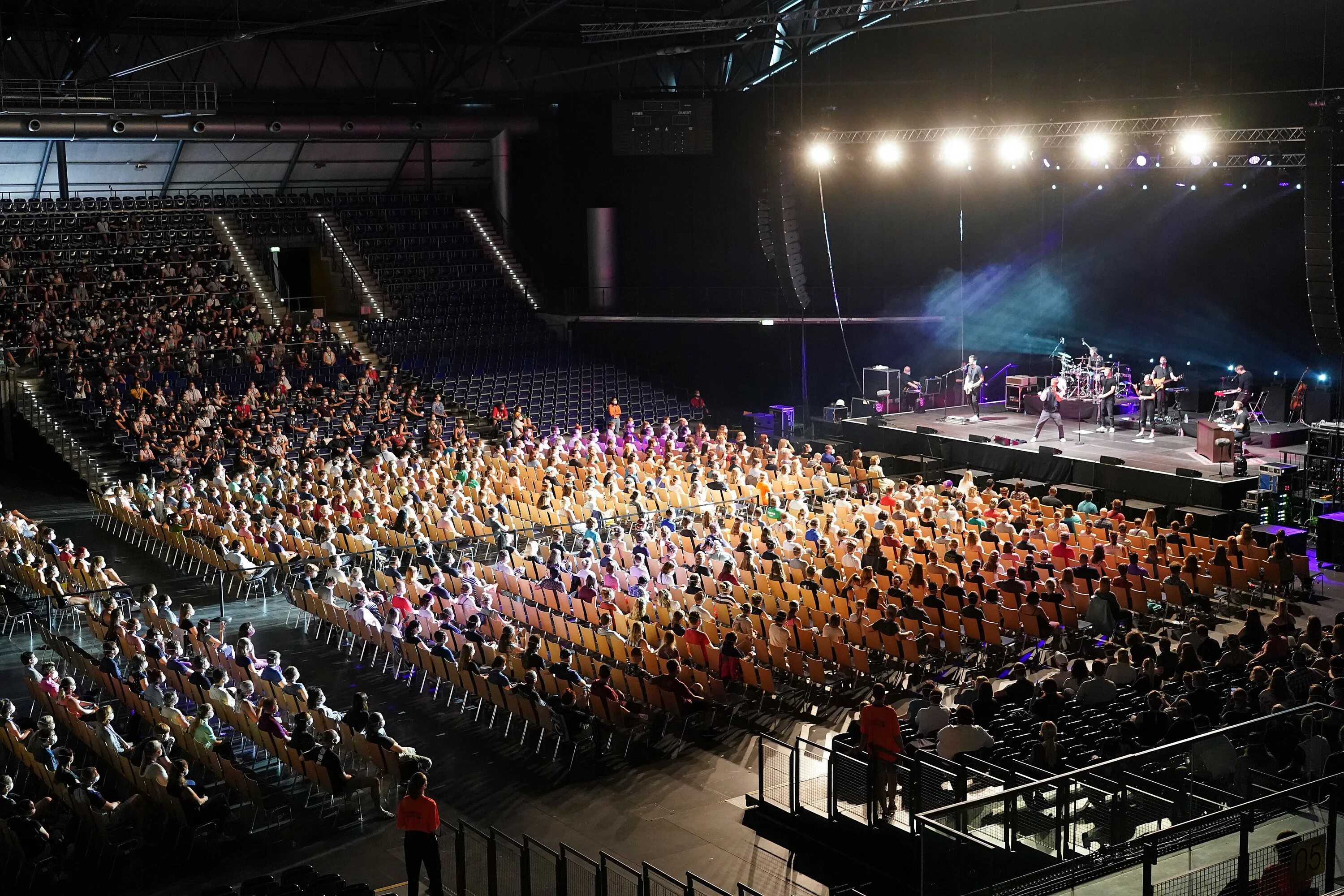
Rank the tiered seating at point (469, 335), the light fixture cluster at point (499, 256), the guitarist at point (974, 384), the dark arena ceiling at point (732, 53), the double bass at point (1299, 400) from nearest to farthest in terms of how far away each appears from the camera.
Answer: the dark arena ceiling at point (732, 53), the double bass at point (1299, 400), the guitarist at point (974, 384), the tiered seating at point (469, 335), the light fixture cluster at point (499, 256)

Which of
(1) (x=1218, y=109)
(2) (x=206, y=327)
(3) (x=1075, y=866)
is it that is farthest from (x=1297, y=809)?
(2) (x=206, y=327)

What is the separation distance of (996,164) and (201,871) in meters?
21.7

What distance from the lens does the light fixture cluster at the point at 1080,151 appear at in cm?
1941

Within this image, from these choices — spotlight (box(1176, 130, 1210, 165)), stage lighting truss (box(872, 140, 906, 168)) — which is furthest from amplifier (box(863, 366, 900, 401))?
spotlight (box(1176, 130, 1210, 165))

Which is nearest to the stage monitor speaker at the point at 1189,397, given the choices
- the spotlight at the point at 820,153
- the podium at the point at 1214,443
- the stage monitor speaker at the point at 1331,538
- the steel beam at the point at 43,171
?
the podium at the point at 1214,443

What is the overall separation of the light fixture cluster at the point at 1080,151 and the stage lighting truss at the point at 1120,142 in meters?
0.02

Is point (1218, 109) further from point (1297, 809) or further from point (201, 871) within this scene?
point (201, 871)

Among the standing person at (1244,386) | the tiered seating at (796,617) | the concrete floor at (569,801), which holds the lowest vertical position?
the concrete floor at (569,801)

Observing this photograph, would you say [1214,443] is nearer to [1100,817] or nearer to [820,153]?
[820,153]

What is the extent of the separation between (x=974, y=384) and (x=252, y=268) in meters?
17.0

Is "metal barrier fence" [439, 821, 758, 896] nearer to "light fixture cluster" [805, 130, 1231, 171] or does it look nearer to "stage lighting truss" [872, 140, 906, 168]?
"light fixture cluster" [805, 130, 1231, 171]

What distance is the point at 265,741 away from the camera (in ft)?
38.4

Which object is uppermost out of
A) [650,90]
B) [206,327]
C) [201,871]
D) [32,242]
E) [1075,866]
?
[650,90]

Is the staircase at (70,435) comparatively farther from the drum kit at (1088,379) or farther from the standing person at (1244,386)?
the standing person at (1244,386)
